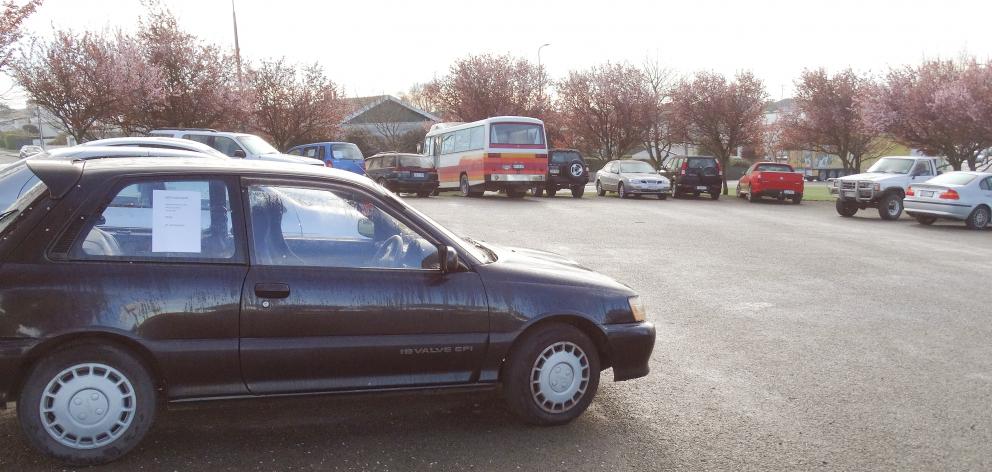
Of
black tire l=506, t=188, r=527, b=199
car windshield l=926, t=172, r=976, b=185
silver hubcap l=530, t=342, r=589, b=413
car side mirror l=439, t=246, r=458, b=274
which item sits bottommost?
black tire l=506, t=188, r=527, b=199

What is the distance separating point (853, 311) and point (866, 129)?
24.1 meters

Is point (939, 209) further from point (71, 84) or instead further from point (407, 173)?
point (71, 84)

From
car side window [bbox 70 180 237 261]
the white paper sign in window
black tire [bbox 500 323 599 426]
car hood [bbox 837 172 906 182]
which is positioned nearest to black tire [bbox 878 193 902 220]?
car hood [bbox 837 172 906 182]

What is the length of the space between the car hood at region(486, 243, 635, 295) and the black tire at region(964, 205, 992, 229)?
1679cm

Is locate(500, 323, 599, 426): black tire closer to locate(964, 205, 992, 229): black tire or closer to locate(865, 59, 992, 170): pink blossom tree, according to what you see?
locate(964, 205, 992, 229): black tire

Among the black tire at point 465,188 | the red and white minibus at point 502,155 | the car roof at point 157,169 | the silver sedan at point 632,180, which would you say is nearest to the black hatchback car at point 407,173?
the black tire at point 465,188

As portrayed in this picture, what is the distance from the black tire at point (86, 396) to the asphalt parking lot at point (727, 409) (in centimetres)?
12

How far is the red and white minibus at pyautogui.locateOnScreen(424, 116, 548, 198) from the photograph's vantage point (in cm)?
2411

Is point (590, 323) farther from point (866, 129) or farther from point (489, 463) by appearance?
point (866, 129)

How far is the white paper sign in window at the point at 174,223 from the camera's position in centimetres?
367

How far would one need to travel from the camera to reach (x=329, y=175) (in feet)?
13.2

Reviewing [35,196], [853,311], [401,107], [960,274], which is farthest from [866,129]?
[401,107]

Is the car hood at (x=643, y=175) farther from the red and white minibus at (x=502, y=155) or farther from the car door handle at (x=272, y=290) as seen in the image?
the car door handle at (x=272, y=290)

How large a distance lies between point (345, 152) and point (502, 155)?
5163mm
